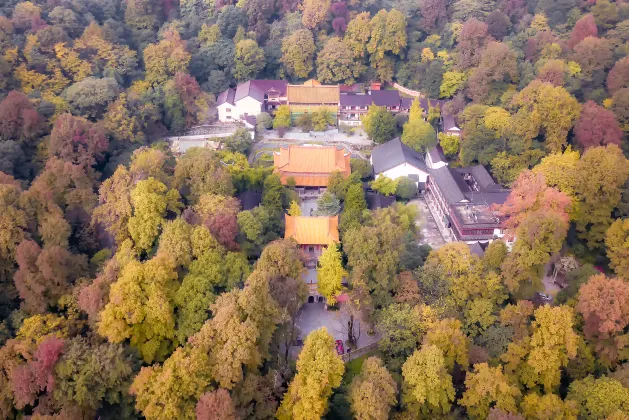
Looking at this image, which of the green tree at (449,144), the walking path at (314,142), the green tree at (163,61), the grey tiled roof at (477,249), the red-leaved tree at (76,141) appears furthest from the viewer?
the green tree at (163,61)

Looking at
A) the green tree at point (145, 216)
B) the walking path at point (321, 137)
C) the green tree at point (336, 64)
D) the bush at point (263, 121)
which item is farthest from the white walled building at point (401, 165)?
the green tree at point (145, 216)

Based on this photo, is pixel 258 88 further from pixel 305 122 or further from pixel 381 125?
pixel 381 125

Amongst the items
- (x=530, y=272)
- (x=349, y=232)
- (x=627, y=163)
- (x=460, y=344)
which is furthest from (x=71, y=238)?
(x=627, y=163)

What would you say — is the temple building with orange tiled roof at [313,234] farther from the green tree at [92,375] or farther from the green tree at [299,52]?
the green tree at [299,52]

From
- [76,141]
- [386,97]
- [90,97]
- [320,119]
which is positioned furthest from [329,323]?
[386,97]

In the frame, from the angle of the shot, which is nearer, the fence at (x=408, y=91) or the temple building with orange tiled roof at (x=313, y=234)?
the temple building with orange tiled roof at (x=313, y=234)

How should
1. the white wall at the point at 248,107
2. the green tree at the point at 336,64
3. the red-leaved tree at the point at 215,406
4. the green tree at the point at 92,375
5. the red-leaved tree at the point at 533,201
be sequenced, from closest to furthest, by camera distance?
1. the red-leaved tree at the point at 215,406
2. the green tree at the point at 92,375
3. the red-leaved tree at the point at 533,201
4. the white wall at the point at 248,107
5. the green tree at the point at 336,64

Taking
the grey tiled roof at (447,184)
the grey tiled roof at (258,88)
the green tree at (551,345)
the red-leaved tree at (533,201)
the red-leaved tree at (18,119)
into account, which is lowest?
the grey tiled roof at (447,184)
